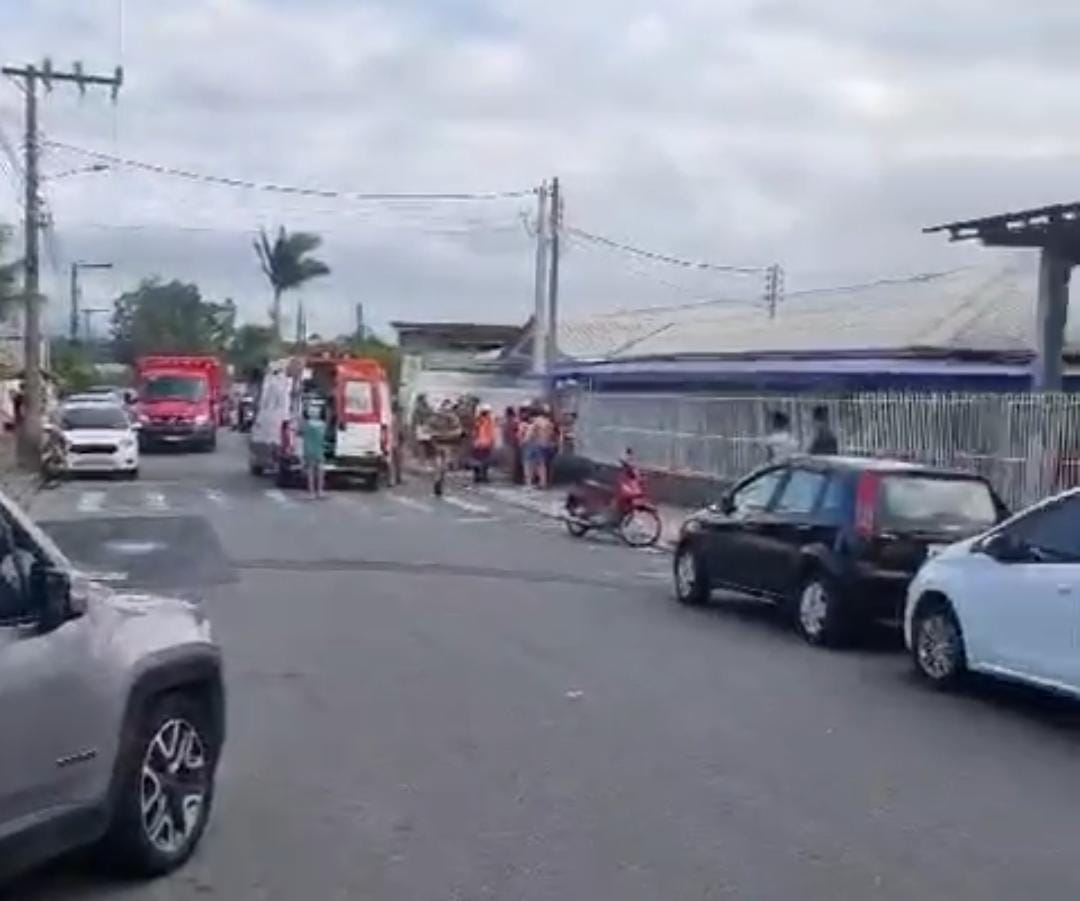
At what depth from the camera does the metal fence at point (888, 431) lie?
24234 mm

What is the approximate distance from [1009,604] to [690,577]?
676 cm

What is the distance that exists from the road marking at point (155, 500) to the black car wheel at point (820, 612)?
60.6 ft

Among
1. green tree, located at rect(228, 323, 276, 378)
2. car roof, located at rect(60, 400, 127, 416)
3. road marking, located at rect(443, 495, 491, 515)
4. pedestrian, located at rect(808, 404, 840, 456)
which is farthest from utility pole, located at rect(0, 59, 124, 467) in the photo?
green tree, located at rect(228, 323, 276, 378)

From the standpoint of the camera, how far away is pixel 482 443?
43094 millimetres

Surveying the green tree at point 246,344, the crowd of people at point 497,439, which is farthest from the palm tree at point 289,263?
the crowd of people at point 497,439

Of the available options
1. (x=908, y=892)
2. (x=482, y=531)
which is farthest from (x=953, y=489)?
(x=482, y=531)

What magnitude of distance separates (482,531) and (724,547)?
1128 cm

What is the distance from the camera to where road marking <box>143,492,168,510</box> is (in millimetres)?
33653

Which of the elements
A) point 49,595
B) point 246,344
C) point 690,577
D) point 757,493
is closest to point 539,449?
point 690,577

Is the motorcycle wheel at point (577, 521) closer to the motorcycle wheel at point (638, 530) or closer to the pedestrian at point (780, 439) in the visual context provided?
the motorcycle wheel at point (638, 530)

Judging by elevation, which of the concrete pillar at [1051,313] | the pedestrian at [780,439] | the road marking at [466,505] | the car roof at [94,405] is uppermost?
the concrete pillar at [1051,313]

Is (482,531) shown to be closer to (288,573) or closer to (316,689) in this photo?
(288,573)

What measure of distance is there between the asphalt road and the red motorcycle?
796 centimetres

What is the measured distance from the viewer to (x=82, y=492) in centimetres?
3828
